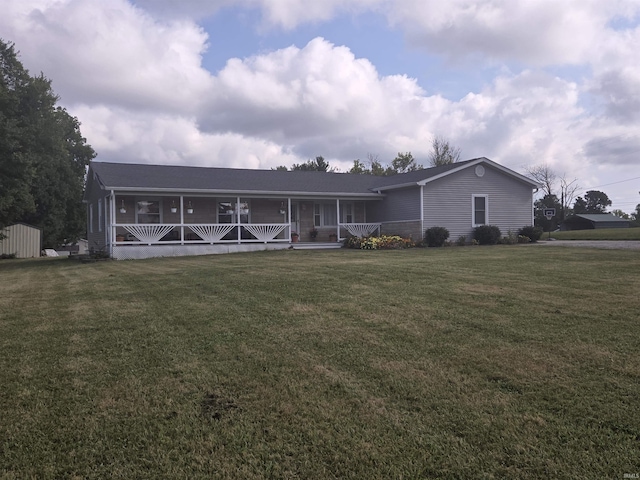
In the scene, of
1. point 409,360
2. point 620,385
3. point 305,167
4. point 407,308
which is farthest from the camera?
point 305,167

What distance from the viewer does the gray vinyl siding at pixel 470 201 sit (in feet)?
68.8

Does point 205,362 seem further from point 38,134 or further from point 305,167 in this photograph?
point 305,167

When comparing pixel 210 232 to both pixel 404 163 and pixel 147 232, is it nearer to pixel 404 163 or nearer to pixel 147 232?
pixel 147 232

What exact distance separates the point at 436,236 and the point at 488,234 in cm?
276

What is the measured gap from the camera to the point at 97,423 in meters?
3.17

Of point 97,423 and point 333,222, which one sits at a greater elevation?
point 333,222

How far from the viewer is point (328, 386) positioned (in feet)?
12.2

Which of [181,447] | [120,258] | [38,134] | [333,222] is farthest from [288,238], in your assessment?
[181,447]

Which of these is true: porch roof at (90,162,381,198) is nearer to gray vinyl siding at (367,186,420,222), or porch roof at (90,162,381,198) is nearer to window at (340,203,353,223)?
gray vinyl siding at (367,186,420,222)

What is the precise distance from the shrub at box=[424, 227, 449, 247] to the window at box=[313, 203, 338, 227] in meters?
4.91

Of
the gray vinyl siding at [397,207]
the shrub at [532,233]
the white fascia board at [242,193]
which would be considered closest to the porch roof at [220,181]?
the white fascia board at [242,193]

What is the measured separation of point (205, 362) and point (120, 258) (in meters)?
14.5

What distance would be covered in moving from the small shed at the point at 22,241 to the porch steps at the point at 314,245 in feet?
58.3

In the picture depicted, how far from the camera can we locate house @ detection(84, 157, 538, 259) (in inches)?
725
